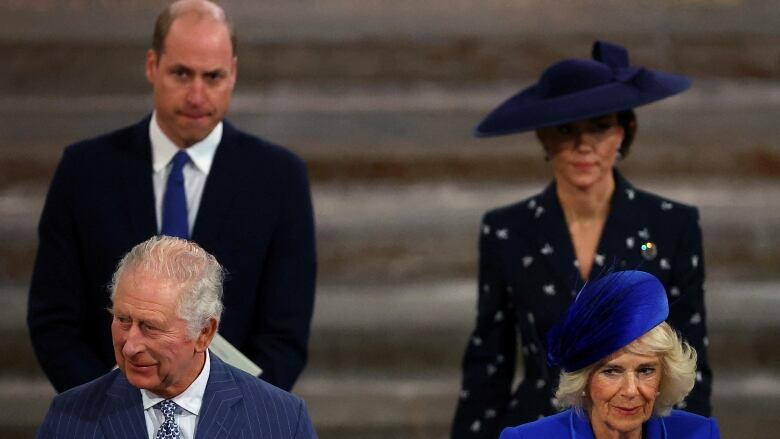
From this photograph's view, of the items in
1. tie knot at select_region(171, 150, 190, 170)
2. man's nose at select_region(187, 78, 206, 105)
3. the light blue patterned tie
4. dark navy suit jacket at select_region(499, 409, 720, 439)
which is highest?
man's nose at select_region(187, 78, 206, 105)

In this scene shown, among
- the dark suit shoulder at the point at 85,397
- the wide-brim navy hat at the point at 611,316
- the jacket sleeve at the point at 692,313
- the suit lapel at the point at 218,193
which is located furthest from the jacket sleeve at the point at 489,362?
the dark suit shoulder at the point at 85,397

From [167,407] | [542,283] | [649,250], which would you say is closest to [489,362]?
[542,283]

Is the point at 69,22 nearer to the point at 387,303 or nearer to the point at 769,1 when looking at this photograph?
the point at 387,303

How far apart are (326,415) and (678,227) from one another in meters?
1.59

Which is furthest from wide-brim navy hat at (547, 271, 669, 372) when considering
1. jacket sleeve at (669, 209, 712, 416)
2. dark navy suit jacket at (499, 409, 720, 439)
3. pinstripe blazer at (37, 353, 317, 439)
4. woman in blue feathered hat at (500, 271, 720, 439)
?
jacket sleeve at (669, 209, 712, 416)

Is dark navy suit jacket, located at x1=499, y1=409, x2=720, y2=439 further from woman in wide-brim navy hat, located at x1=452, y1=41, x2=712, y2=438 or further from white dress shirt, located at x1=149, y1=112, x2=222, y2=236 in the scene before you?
white dress shirt, located at x1=149, y1=112, x2=222, y2=236

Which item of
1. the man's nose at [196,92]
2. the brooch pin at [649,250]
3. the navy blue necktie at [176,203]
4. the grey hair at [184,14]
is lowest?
the brooch pin at [649,250]

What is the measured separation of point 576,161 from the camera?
3982 mm

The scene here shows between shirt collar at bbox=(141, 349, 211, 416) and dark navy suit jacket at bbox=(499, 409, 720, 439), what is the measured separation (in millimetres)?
576

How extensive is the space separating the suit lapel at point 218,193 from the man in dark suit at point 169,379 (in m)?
0.70

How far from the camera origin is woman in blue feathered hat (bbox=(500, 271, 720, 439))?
311 centimetres

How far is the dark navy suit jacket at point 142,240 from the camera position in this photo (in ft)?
12.6

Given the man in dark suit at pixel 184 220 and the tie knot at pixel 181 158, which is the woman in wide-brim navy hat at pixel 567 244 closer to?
the man in dark suit at pixel 184 220

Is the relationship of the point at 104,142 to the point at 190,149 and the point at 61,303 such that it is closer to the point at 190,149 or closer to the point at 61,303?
the point at 190,149
